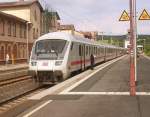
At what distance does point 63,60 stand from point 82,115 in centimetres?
1182

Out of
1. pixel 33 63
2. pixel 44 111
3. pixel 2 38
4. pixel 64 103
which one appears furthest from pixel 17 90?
pixel 2 38

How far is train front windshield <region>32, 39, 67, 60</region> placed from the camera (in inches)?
915

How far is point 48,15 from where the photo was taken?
88.3m

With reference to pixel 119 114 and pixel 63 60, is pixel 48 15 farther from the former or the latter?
pixel 119 114

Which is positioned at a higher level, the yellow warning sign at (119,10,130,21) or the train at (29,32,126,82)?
the yellow warning sign at (119,10,130,21)

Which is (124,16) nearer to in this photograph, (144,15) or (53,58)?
(144,15)

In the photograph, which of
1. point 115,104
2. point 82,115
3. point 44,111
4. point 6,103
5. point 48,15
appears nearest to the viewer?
point 82,115

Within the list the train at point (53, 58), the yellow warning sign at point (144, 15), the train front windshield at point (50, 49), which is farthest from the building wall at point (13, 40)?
the yellow warning sign at point (144, 15)

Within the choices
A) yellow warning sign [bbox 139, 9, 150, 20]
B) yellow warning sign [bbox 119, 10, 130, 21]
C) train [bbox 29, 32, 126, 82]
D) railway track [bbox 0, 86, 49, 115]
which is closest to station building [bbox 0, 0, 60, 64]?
train [bbox 29, 32, 126, 82]

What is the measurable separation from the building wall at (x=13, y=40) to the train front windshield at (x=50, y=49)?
31606 millimetres

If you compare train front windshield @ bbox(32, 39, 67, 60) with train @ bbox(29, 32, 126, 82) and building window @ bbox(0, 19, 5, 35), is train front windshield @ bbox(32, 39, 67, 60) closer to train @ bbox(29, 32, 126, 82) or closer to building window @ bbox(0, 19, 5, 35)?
train @ bbox(29, 32, 126, 82)

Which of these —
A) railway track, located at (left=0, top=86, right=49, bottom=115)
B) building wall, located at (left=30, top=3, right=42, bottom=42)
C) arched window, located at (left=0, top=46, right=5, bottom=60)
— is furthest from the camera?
building wall, located at (left=30, top=3, right=42, bottom=42)

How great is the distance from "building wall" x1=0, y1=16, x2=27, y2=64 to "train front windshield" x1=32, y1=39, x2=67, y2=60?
31606 millimetres

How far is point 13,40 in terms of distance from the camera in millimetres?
62250
